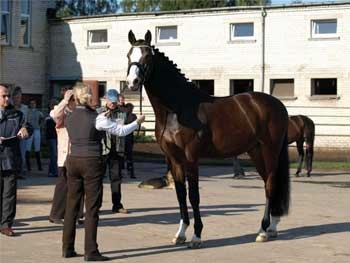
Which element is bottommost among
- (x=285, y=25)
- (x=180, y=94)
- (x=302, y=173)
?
(x=302, y=173)

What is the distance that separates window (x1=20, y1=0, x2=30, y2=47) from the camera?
34.3 meters

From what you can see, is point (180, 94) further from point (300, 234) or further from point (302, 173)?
point (302, 173)

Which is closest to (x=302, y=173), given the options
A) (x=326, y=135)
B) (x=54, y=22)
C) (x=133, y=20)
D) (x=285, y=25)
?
(x=326, y=135)

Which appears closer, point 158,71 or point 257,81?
point 158,71

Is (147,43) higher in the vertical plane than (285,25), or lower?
lower

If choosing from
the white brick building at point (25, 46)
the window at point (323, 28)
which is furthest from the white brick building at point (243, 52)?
the white brick building at point (25, 46)

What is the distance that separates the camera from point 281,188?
10.3m

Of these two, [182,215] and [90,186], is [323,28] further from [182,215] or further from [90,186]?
[90,186]

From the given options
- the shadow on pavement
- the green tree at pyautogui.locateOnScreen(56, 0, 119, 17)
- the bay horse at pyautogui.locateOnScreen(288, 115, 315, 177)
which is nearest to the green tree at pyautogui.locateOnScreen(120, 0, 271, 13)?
the green tree at pyautogui.locateOnScreen(56, 0, 119, 17)

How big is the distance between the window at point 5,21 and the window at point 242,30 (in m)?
10.5

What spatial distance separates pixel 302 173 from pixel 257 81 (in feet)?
37.1

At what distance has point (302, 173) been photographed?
21391 millimetres

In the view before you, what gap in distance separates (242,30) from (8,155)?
23969mm

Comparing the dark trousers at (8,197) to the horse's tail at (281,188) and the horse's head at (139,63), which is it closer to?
the horse's head at (139,63)
